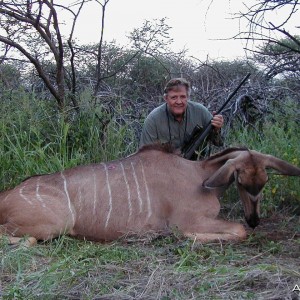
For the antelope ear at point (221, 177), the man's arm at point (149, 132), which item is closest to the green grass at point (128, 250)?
the man's arm at point (149, 132)

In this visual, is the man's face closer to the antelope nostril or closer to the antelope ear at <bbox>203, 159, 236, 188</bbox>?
the antelope ear at <bbox>203, 159, 236, 188</bbox>

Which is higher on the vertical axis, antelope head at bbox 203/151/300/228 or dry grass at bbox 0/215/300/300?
antelope head at bbox 203/151/300/228

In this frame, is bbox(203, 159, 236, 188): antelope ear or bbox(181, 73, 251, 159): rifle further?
bbox(181, 73, 251, 159): rifle

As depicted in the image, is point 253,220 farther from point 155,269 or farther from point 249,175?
point 155,269

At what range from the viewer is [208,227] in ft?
12.6

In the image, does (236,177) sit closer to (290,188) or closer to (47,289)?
(290,188)

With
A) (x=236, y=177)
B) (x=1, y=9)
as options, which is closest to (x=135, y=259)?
(x=236, y=177)

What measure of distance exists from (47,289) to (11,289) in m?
0.15

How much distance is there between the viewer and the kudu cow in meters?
3.80

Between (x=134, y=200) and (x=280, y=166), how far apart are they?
994mm

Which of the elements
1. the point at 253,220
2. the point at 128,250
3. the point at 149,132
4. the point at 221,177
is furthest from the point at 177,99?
the point at 128,250

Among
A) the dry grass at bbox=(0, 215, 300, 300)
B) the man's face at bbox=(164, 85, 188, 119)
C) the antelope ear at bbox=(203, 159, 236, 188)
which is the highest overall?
the man's face at bbox=(164, 85, 188, 119)

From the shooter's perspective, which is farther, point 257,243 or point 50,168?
point 50,168

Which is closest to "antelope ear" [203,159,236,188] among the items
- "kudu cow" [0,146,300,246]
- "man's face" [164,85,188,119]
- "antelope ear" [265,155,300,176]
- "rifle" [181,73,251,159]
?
"kudu cow" [0,146,300,246]
